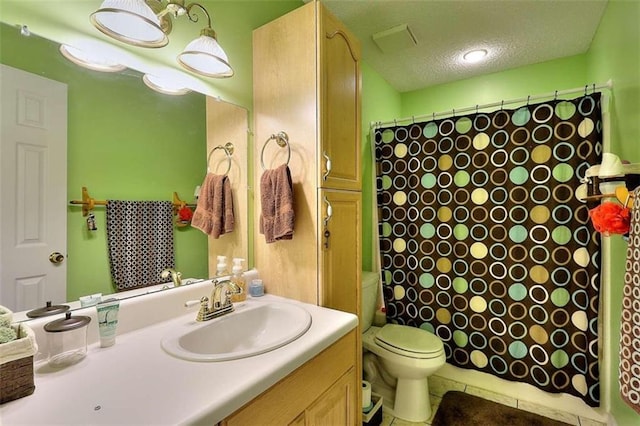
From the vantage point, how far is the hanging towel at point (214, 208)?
1263 millimetres

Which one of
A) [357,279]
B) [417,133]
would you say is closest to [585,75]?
[417,133]

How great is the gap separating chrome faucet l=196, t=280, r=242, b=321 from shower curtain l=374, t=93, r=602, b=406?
54.3 inches

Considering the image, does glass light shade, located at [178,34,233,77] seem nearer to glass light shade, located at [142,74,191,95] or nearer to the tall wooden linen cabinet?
glass light shade, located at [142,74,191,95]

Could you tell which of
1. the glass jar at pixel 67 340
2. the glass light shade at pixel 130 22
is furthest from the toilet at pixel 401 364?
the glass light shade at pixel 130 22

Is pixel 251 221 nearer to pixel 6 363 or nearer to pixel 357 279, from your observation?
pixel 357 279

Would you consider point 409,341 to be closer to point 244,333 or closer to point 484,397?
point 484,397

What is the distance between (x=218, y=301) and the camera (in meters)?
1.12

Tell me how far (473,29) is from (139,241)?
2.25 metres

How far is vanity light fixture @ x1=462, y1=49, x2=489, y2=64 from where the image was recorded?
214cm

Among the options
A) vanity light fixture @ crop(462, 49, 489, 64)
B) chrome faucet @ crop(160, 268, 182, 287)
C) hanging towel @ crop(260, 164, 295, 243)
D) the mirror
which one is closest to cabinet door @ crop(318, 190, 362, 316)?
hanging towel @ crop(260, 164, 295, 243)

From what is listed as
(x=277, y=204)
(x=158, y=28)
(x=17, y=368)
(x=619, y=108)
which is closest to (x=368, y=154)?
(x=277, y=204)

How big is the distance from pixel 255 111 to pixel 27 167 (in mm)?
915

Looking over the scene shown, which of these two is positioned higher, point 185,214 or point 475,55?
point 475,55

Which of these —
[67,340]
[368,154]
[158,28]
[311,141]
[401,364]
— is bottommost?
[401,364]
